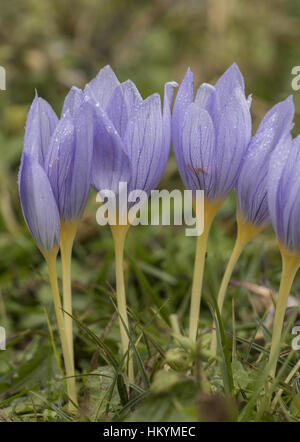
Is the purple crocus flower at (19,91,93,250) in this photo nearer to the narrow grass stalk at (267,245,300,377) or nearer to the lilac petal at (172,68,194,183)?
the lilac petal at (172,68,194,183)

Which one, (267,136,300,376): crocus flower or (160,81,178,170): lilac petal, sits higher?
(160,81,178,170): lilac petal

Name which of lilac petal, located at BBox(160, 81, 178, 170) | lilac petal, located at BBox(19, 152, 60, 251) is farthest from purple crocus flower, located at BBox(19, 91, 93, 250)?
lilac petal, located at BBox(160, 81, 178, 170)

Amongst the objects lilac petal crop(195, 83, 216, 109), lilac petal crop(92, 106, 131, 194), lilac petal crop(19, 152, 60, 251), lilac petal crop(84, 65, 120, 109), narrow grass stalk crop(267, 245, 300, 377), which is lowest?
narrow grass stalk crop(267, 245, 300, 377)

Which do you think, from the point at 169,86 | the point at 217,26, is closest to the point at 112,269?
the point at 169,86

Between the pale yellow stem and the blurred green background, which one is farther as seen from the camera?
the blurred green background

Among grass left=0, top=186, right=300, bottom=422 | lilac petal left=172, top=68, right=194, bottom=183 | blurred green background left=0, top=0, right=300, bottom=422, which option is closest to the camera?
grass left=0, top=186, right=300, bottom=422

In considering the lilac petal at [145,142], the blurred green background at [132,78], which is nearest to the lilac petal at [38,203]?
the lilac petal at [145,142]

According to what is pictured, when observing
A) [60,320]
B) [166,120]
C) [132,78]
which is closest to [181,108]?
[166,120]
